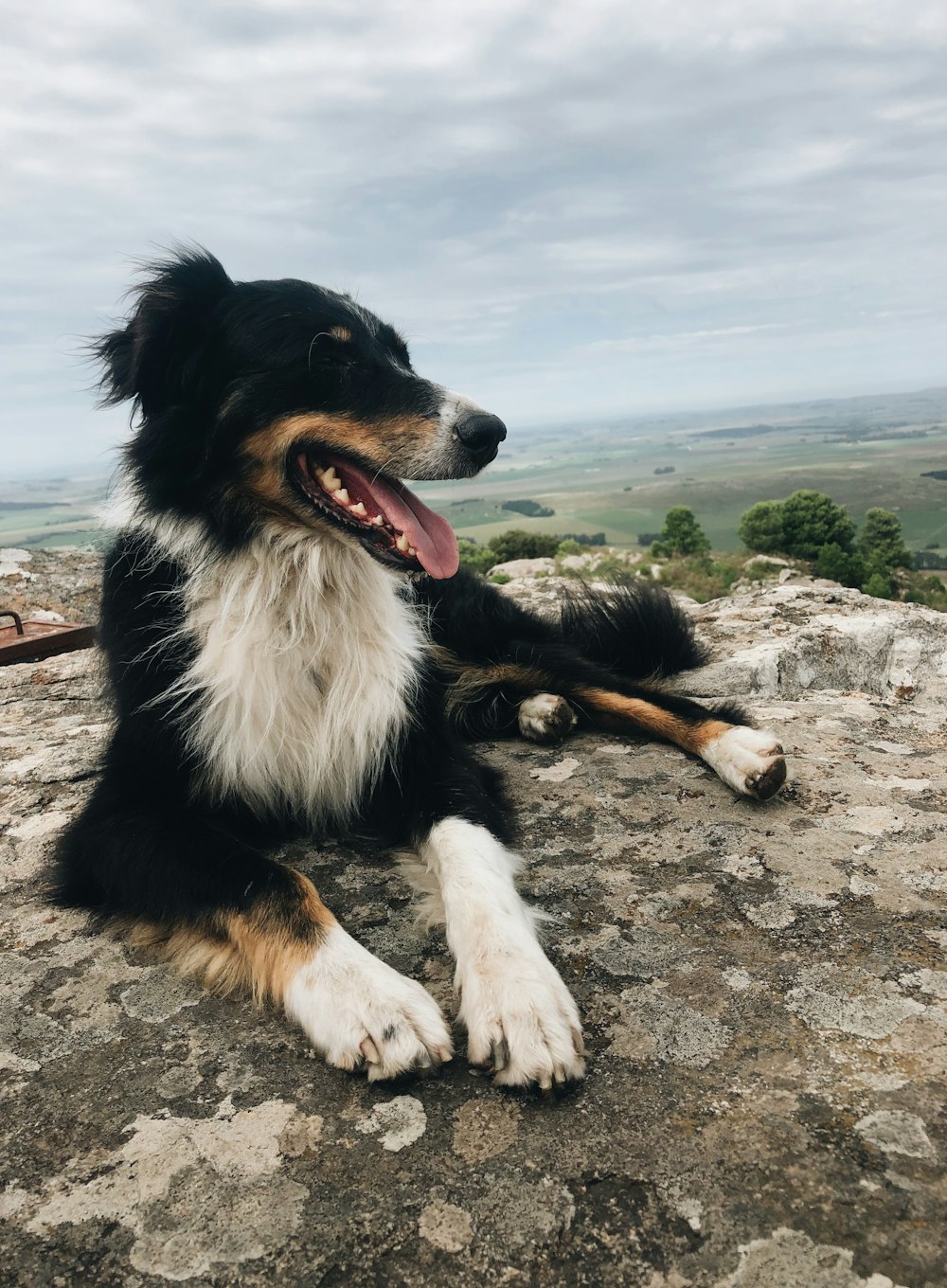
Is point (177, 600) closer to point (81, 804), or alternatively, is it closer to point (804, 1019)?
point (81, 804)

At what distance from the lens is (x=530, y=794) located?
3.11 metres

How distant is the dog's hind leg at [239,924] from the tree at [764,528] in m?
28.1

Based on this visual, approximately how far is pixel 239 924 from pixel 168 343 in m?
1.93

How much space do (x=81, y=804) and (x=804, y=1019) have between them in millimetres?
2671

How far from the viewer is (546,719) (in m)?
3.70

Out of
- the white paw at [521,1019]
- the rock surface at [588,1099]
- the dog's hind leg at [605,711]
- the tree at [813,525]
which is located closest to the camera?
the rock surface at [588,1099]

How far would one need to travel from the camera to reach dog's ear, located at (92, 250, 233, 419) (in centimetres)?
280

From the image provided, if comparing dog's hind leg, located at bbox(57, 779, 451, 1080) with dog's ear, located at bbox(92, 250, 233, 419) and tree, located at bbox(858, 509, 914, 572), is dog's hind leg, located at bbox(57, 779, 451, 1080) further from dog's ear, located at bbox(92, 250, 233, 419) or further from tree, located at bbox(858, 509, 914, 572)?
tree, located at bbox(858, 509, 914, 572)

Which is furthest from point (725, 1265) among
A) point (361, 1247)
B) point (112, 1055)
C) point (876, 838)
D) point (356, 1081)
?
point (876, 838)

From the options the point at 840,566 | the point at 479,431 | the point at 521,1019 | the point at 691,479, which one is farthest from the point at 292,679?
the point at 691,479

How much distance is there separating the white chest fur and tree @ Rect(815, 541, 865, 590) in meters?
20.3

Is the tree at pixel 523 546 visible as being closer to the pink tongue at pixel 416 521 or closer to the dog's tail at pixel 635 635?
the dog's tail at pixel 635 635

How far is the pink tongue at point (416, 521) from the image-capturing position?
2.75 metres

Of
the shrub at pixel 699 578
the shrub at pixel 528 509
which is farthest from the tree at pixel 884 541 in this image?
the shrub at pixel 528 509
